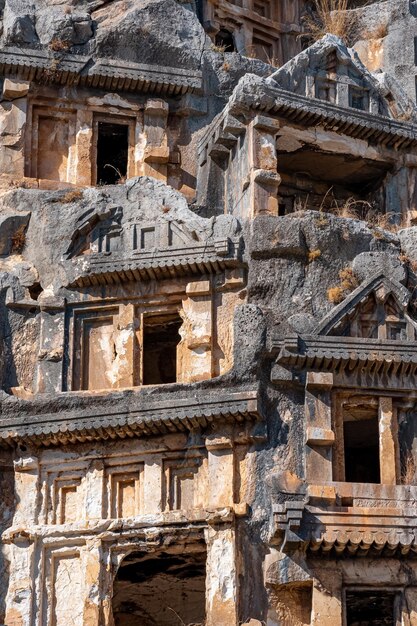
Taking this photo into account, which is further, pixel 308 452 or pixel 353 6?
pixel 353 6

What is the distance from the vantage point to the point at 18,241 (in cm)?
2952

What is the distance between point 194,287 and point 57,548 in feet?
16.9

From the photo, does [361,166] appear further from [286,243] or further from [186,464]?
[186,464]

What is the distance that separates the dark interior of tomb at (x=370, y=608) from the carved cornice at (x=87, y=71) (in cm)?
1123

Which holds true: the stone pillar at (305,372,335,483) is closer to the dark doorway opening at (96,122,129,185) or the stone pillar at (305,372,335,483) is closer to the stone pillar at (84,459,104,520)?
the stone pillar at (84,459,104,520)

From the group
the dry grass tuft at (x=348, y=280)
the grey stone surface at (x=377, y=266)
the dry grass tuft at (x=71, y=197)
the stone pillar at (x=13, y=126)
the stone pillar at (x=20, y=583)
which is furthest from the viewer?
the stone pillar at (x=13, y=126)

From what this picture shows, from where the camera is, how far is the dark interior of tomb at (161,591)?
29656mm

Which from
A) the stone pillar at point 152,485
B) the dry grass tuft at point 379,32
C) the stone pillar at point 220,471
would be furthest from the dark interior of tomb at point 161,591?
the dry grass tuft at point 379,32

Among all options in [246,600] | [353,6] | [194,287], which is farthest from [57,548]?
[353,6]

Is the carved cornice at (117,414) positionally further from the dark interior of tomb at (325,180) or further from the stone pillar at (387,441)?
the dark interior of tomb at (325,180)

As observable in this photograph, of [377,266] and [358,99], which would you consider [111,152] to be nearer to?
[358,99]

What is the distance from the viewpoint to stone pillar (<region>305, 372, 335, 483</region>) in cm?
2605

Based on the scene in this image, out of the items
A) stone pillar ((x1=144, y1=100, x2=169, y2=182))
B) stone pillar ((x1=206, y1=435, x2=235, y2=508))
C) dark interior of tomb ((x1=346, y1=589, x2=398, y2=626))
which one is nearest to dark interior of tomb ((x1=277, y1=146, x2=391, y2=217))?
stone pillar ((x1=144, y1=100, x2=169, y2=182))

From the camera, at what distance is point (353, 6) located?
3791 cm
